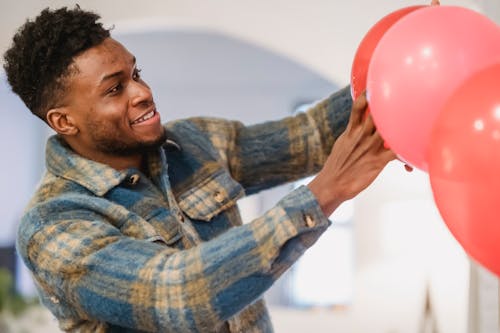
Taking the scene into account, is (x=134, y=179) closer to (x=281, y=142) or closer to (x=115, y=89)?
(x=115, y=89)

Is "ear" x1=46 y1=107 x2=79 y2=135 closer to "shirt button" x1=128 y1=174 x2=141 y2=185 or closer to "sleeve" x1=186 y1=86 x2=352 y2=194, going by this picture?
"shirt button" x1=128 y1=174 x2=141 y2=185

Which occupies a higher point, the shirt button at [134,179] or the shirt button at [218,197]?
the shirt button at [134,179]

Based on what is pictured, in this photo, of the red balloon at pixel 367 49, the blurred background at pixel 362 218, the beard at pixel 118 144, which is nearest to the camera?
the red balloon at pixel 367 49

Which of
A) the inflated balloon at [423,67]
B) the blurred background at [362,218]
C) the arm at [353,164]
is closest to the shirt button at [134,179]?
the arm at [353,164]

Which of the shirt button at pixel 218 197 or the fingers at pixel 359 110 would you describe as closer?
the fingers at pixel 359 110

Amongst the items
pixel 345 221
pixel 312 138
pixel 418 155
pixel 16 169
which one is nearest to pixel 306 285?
pixel 345 221

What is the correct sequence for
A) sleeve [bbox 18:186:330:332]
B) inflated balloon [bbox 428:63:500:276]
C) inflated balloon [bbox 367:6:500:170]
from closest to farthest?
inflated balloon [bbox 428:63:500:276] < inflated balloon [bbox 367:6:500:170] < sleeve [bbox 18:186:330:332]

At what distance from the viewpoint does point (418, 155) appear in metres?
Result: 1.14

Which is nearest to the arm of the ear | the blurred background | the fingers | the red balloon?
the fingers

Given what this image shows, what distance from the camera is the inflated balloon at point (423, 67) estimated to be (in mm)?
1091

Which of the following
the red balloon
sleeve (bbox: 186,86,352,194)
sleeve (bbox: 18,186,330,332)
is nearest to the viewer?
sleeve (bbox: 18,186,330,332)

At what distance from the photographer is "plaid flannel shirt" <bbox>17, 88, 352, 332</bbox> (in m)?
1.21

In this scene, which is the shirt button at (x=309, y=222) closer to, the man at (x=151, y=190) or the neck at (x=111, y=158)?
the man at (x=151, y=190)

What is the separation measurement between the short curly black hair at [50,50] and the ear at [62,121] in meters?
0.01
